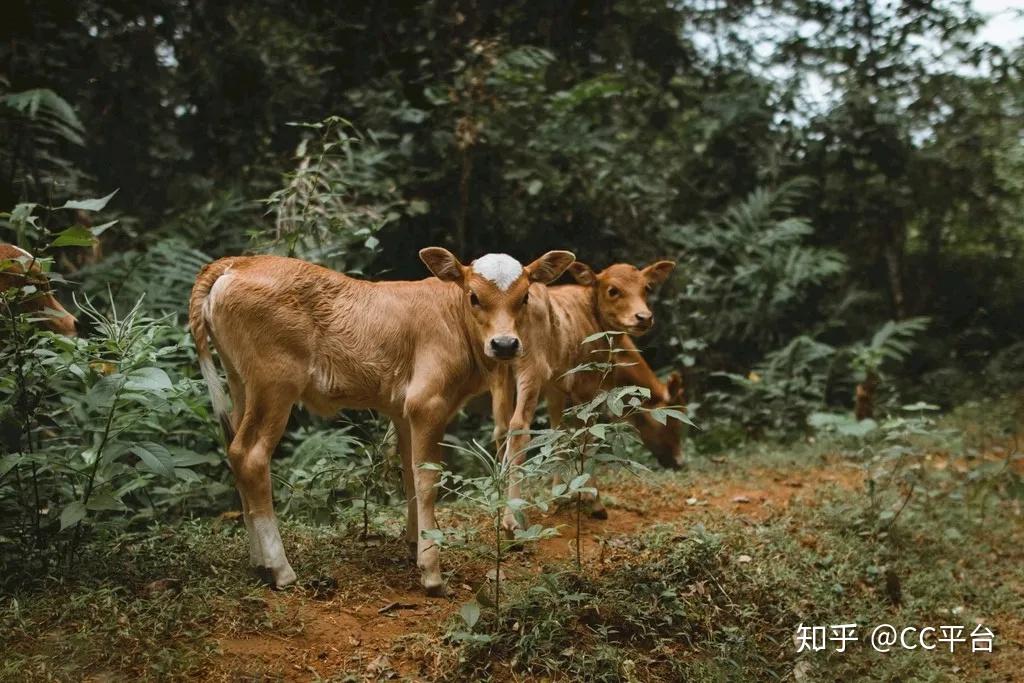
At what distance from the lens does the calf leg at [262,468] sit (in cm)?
447

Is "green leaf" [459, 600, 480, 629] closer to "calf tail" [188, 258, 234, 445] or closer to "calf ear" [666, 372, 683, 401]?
"calf tail" [188, 258, 234, 445]

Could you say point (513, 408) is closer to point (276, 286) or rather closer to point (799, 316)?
point (276, 286)

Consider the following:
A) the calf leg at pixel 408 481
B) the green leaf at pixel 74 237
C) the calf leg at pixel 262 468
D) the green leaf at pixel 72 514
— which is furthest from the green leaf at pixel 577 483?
the green leaf at pixel 74 237

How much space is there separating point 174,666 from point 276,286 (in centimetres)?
185

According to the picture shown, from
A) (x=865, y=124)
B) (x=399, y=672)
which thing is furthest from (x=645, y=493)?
(x=865, y=124)

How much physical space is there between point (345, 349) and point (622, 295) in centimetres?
251

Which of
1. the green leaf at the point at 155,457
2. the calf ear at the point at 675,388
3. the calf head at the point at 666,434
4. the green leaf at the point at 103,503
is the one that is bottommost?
the calf head at the point at 666,434

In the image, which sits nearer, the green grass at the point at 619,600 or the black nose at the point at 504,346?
the green grass at the point at 619,600

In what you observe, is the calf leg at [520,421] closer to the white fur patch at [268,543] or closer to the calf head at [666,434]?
the white fur patch at [268,543]

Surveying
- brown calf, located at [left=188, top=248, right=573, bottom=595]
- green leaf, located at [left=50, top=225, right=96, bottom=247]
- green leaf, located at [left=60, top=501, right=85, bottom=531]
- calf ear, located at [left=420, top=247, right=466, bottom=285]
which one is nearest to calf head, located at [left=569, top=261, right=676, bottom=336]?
brown calf, located at [left=188, top=248, right=573, bottom=595]


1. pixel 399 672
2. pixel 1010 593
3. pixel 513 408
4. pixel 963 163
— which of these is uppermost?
pixel 963 163

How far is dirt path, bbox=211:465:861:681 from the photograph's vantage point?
3834 mm

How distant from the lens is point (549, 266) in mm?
4969

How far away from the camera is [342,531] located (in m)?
5.49
